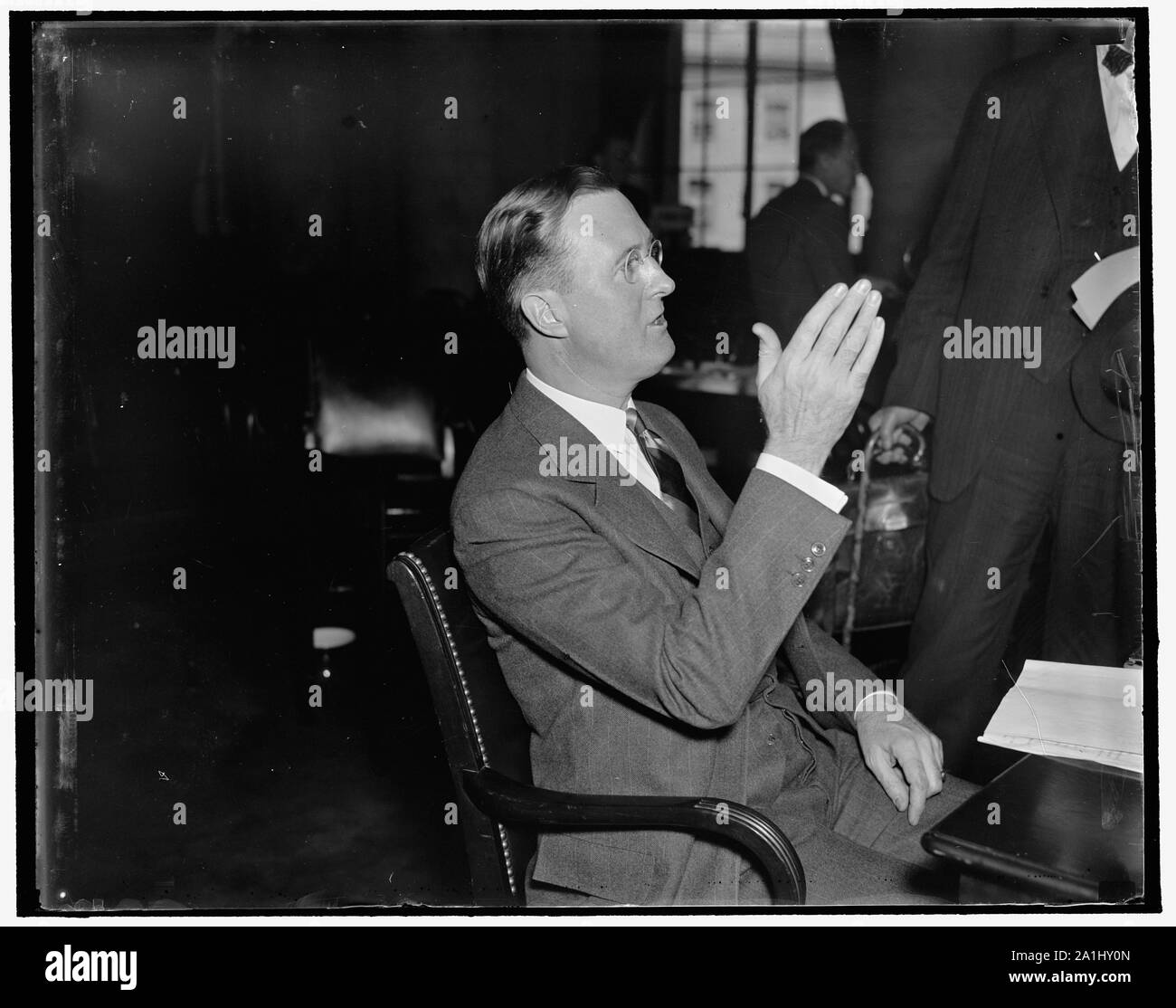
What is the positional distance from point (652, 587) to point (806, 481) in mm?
325

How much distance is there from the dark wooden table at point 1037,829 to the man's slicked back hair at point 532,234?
1.15 m

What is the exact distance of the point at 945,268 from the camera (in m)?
2.57

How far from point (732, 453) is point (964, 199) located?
32.3 inches

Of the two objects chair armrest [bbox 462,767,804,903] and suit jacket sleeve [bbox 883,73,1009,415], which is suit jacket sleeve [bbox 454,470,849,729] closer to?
chair armrest [bbox 462,767,804,903]

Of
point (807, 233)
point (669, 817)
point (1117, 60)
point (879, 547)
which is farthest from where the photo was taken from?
point (879, 547)

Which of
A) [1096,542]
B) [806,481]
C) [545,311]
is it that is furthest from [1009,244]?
[545,311]

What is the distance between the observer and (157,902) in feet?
7.88

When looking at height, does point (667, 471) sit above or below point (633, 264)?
below

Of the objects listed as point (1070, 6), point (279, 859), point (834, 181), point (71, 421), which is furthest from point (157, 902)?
point (1070, 6)

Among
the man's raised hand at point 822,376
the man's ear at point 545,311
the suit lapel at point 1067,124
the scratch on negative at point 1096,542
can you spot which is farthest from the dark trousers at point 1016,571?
the man's ear at point 545,311

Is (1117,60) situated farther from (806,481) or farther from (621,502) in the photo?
(621,502)

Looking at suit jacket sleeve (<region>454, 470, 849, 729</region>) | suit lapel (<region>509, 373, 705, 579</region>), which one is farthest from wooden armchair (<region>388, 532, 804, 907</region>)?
suit lapel (<region>509, 373, 705, 579</region>)

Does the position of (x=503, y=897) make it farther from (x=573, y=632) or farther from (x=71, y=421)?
(x=71, y=421)

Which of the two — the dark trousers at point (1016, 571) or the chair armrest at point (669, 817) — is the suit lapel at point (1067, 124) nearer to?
the dark trousers at point (1016, 571)
